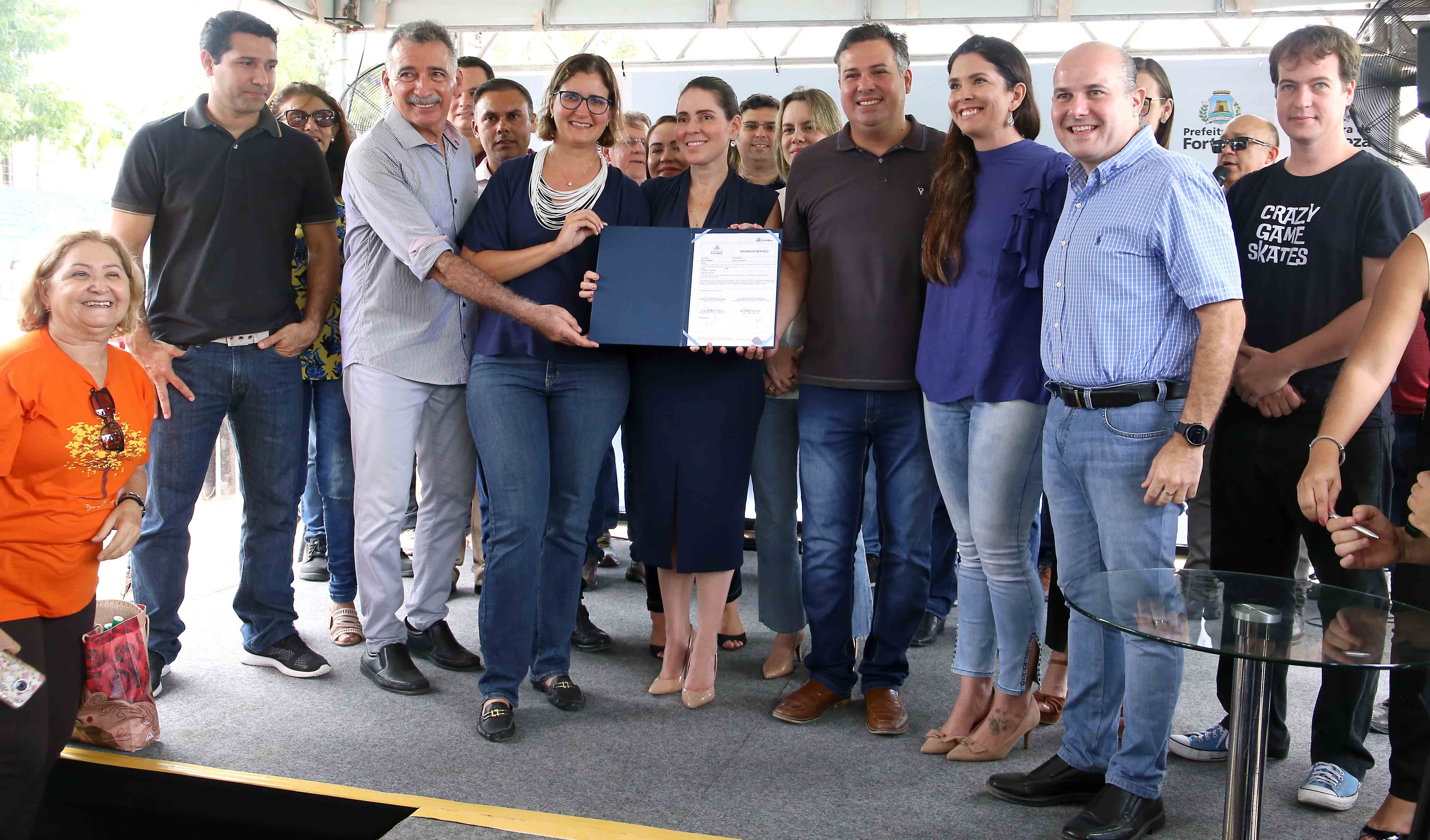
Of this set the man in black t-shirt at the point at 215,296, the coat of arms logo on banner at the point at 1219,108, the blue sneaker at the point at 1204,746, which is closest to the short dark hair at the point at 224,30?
the man in black t-shirt at the point at 215,296

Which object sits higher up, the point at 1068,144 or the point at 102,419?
the point at 1068,144

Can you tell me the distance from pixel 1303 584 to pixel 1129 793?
68cm

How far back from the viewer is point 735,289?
2.89 m

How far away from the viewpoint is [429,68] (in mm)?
3211

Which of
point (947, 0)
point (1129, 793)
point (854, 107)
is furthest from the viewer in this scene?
point (947, 0)

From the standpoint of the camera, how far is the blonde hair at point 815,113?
3932 mm

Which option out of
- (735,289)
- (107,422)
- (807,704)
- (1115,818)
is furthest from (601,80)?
(1115,818)

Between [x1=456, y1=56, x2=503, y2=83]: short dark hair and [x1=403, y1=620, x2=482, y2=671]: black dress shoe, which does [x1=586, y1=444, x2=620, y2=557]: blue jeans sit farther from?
[x1=456, y1=56, x2=503, y2=83]: short dark hair

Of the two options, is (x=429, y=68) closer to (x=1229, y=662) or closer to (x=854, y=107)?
(x=854, y=107)

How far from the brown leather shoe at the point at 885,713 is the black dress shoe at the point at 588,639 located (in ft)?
3.59

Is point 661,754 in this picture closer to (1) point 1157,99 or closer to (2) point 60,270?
(2) point 60,270

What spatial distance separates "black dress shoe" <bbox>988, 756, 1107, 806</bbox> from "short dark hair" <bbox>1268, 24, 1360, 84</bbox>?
1.85 m

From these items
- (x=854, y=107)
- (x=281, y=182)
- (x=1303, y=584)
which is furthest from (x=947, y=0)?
(x=1303, y=584)

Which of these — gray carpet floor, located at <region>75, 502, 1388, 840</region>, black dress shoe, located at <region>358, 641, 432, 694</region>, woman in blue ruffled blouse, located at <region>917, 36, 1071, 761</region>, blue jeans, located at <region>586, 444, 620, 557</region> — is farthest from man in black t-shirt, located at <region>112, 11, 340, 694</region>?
woman in blue ruffled blouse, located at <region>917, 36, 1071, 761</region>
